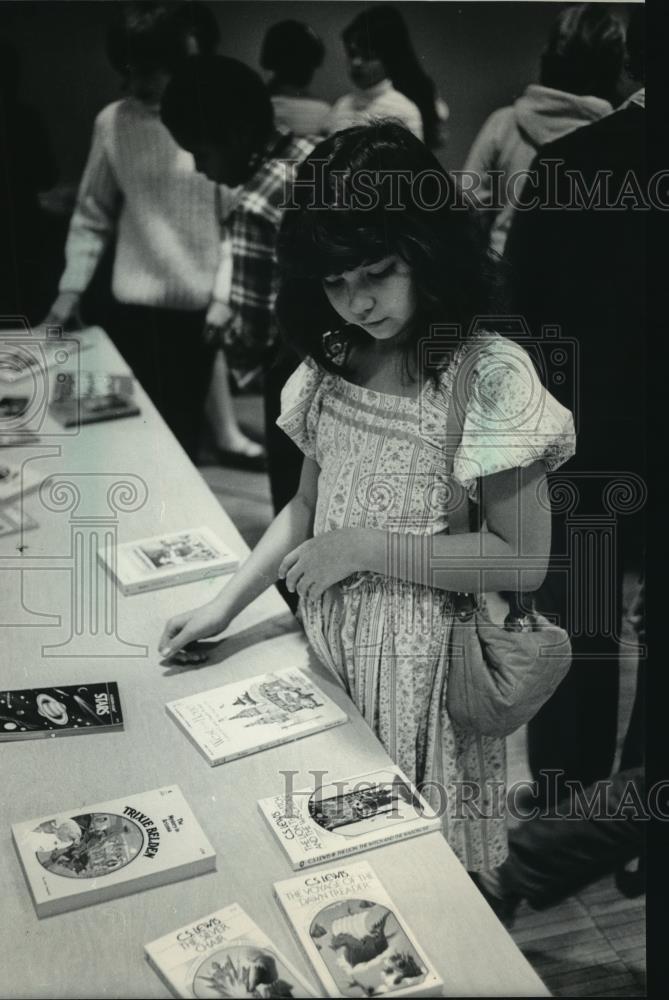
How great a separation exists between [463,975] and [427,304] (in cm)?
109

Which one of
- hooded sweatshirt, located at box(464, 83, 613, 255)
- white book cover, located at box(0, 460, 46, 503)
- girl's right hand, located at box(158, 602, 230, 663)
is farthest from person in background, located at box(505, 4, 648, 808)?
white book cover, located at box(0, 460, 46, 503)

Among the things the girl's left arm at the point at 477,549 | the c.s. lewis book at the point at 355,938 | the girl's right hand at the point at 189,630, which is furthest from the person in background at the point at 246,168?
the c.s. lewis book at the point at 355,938

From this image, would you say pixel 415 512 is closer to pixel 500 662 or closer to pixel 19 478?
pixel 500 662

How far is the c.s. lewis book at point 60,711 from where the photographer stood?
2.14 meters

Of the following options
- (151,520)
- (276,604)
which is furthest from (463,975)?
(151,520)

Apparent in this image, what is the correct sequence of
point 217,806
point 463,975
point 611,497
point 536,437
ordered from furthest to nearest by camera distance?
point 611,497
point 536,437
point 217,806
point 463,975

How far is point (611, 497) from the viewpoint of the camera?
7.57 feet

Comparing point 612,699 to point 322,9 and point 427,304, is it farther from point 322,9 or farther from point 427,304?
point 322,9

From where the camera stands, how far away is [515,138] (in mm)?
2211

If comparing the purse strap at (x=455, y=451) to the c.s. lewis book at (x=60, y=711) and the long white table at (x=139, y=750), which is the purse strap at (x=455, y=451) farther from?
the c.s. lewis book at (x=60, y=711)

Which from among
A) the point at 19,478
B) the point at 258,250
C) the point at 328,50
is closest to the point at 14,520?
the point at 19,478

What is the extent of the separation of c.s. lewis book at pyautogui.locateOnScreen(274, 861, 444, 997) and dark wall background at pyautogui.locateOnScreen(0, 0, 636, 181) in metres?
1.27

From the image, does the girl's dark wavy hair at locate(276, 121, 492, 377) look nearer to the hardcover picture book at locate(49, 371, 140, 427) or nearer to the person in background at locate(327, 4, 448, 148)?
the person in background at locate(327, 4, 448, 148)

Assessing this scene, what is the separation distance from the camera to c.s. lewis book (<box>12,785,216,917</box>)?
5.97 ft
